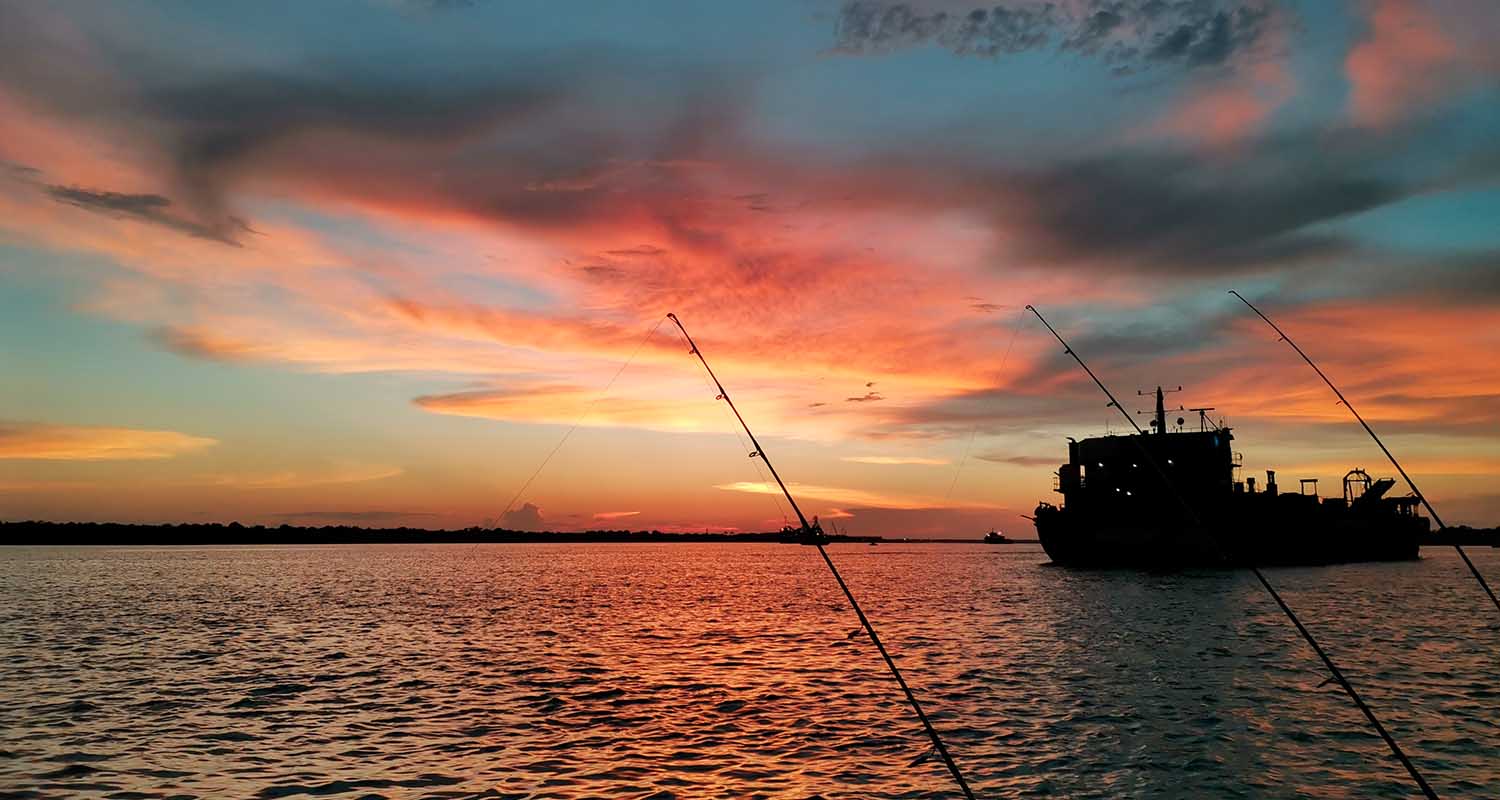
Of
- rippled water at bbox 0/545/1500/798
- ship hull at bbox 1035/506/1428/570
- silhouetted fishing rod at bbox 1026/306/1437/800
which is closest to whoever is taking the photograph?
silhouetted fishing rod at bbox 1026/306/1437/800

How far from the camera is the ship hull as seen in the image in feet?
289

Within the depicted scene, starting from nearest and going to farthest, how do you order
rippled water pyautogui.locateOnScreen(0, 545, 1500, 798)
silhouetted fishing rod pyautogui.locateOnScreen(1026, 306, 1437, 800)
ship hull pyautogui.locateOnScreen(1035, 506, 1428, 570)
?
silhouetted fishing rod pyautogui.locateOnScreen(1026, 306, 1437, 800) → rippled water pyautogui.locateOnScreen(0, 545, 1500, 798) → ship hull pyautogui.locateOnScreen(1035, 506, 1428, 570)

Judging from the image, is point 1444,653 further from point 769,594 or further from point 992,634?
point 769,594

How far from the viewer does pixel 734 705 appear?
22.8m

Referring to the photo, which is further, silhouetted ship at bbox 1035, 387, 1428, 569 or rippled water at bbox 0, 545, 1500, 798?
silhouetted ship at bbox 1035, 387, 1428, 569

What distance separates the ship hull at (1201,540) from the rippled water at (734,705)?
127 feet


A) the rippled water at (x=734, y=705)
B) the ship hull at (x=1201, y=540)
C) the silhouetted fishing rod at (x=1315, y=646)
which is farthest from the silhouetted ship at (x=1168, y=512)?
the silhouetted fishing rod at (x=1315, y=646)

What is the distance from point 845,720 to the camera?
2102cm

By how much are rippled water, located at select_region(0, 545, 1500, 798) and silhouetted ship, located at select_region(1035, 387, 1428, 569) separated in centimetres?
3897

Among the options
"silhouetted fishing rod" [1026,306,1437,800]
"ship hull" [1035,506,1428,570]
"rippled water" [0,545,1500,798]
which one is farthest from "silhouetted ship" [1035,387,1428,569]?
"silhouetted fishing rod" [1026,306,1437,800]

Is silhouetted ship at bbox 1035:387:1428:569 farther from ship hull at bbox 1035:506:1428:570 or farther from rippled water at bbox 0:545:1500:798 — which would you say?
rippled water at bbox 0:545:1500:798

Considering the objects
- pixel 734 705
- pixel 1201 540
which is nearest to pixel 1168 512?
pixel 1201 540

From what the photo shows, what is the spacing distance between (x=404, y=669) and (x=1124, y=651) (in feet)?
78.1

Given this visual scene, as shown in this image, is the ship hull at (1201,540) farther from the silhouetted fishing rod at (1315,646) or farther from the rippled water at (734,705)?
the silhouetted fishing rod at (1315,646)
